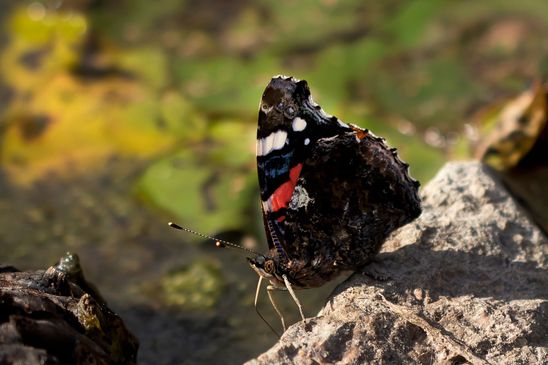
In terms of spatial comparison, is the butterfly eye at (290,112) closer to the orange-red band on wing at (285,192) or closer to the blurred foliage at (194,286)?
the orange-red band on wing at (285,192)

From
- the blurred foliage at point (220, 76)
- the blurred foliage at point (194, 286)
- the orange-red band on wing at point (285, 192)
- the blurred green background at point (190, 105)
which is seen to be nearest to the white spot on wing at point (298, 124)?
the orange-red band on wing at point (285, 192)

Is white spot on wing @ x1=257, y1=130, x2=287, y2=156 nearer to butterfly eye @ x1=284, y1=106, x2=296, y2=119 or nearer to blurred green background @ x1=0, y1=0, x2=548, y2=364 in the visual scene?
butterfly eye @ x1=284, y1=106, x2=296, y2=119

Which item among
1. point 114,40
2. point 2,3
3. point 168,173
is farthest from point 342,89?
point 2,3

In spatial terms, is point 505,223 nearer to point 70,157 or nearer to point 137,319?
point 137,319

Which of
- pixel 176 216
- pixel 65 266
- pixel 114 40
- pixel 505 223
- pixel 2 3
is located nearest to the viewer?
pixel 65 266

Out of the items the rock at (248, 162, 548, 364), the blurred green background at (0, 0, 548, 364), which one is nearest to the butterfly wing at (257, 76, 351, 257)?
the rock at (248, 162, 548, 364)

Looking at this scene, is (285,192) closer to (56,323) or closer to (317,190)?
(317,190)
